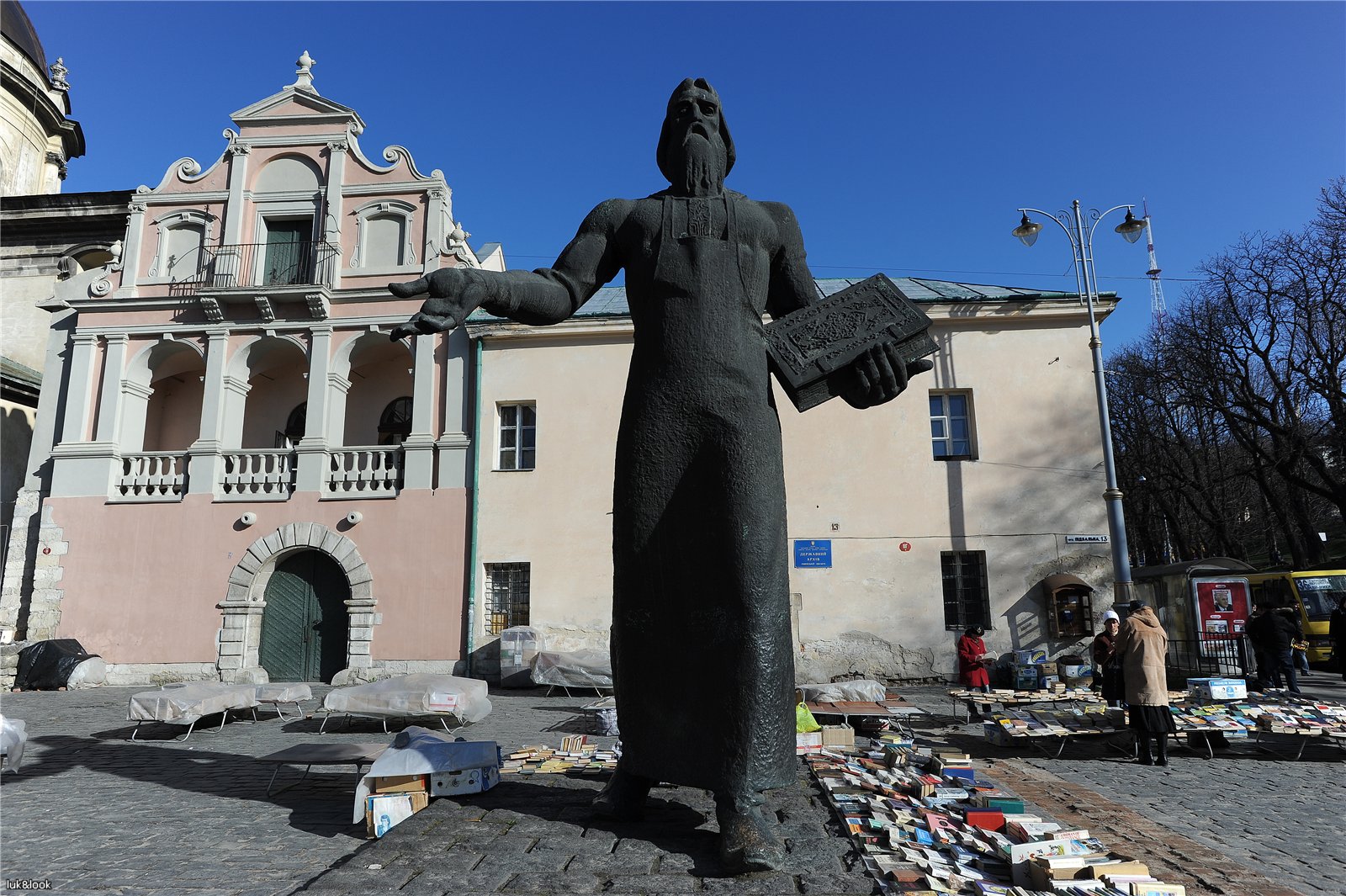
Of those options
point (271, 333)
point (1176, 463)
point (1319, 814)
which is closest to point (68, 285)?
point (271, 333)

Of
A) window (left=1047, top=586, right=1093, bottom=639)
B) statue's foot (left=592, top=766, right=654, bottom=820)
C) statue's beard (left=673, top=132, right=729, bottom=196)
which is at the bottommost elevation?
statue's foot (left=592, top=766, right=654, bottom=820)

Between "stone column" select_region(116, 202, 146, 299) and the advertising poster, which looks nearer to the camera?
the advertising poster

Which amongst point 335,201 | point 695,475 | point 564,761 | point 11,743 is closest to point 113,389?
point 335,201

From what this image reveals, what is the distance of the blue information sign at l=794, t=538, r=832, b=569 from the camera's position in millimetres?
16312

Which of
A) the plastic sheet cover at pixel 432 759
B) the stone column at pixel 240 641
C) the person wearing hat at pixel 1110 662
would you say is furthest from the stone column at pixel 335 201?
the person wearing hat at pixel 1110 662

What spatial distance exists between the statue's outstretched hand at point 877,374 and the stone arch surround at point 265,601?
14833 millimetres

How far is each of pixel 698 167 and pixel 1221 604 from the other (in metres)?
17.2

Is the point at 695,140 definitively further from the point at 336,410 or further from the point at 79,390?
the point at 79,390

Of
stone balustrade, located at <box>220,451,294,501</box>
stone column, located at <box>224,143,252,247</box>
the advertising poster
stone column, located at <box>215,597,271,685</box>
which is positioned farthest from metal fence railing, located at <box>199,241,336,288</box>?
the advertising poster

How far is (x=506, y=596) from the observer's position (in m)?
16.8

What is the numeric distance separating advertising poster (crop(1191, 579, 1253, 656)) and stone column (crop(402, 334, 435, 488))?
15268 mm

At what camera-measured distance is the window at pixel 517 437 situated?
683 inches

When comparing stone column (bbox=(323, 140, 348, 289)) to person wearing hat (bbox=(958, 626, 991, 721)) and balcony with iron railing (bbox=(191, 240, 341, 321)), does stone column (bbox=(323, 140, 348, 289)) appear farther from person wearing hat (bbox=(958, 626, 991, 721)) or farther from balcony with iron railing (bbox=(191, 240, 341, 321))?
person wearing hat (bbox=(958, 626, 991, 721))

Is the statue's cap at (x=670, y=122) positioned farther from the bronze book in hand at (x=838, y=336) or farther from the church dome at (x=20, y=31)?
the church dome at (x=20, y=31)
